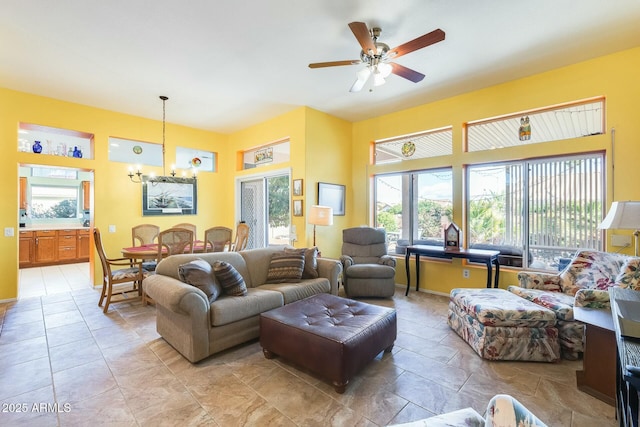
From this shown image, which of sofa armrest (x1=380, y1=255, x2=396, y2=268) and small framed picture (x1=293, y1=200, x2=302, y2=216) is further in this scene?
small framed picture (x1=293, y1=200, x2=302, y2=216)

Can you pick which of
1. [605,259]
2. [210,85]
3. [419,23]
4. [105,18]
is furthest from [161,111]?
[605,259]

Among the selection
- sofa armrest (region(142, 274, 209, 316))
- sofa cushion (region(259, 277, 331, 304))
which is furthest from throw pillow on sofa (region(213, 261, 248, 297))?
sofa cushion (region(259, 277, 331, 304))

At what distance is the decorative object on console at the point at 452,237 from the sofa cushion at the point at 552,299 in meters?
1.09

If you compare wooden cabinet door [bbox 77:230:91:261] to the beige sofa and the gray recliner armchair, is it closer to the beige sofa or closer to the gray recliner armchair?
the beige sofa

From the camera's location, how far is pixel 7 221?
162 inches

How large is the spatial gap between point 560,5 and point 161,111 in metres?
5.60

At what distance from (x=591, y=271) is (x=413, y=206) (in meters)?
2.52

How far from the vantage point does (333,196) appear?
5.26 m

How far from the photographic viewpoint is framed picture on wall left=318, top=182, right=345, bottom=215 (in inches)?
197

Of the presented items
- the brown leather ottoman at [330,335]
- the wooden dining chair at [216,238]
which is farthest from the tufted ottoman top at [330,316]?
the wooden dining chair at [216,238]

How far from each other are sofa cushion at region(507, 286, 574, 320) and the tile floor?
44 centimetres

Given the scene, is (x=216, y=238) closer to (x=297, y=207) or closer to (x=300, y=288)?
(x=297, y=207)

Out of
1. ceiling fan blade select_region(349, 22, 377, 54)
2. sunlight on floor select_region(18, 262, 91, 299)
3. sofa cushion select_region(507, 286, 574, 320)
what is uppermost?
ceiling fan blade select_region(349, 22, 377, 54)

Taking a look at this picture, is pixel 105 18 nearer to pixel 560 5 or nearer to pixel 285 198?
pixel 285 198
